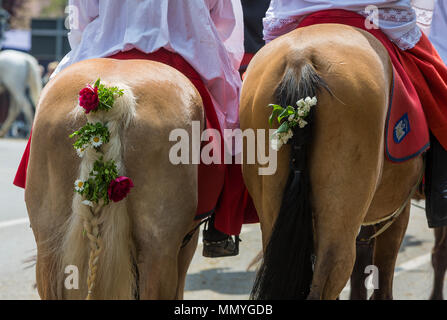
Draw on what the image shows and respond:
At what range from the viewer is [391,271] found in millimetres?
3859

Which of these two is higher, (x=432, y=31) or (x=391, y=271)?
(x=432, y=31)

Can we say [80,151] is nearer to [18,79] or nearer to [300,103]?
[300,103]

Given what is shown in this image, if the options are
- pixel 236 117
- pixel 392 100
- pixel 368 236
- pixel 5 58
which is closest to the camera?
pixel 392 100

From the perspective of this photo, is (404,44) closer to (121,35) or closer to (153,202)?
(121,35)

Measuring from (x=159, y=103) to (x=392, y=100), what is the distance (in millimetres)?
1002

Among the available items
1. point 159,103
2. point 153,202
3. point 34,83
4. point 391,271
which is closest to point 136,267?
point 153,202

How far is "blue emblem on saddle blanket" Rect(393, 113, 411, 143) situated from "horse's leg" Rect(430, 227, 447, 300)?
2.27m

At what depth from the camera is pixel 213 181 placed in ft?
9.47

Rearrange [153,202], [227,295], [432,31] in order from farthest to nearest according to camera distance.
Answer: [227,295]
[432,31]
[153,202]

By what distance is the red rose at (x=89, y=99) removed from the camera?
2312 mm

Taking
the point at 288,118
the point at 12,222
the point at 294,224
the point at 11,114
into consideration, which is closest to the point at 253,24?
the point at 288,118

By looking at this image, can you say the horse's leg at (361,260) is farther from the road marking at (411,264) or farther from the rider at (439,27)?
the road marking at (411,264)

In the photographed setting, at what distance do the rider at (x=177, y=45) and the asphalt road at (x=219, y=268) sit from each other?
7.86ft

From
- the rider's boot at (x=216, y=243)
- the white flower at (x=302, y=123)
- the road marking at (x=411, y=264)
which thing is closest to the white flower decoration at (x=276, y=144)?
the white flower at (x=302, y=123)
